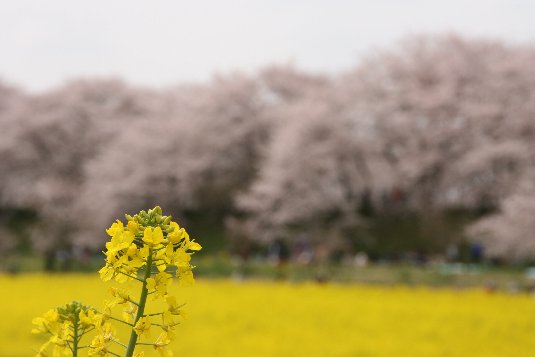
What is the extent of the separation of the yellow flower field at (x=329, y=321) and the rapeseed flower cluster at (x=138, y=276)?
176 inches

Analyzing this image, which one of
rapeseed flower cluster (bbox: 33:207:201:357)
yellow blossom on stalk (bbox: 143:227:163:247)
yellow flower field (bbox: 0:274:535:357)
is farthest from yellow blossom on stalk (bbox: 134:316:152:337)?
yellow flower field (bbox: 0:274:535:357)

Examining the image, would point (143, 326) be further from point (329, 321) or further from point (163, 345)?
point (329, 321)

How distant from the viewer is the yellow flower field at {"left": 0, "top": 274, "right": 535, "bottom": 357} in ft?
33.8

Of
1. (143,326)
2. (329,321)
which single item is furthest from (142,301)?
(329,321)

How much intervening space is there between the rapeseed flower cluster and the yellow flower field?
14.6 ft

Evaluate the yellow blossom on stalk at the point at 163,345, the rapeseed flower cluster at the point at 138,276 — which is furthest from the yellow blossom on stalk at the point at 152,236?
the yellow blossom on stalk at the point at 163,345

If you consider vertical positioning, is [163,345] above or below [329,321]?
above

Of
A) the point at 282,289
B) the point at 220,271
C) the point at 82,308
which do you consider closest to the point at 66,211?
the point at 220,271

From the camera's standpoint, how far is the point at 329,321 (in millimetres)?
13648

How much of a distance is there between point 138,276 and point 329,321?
1220cm

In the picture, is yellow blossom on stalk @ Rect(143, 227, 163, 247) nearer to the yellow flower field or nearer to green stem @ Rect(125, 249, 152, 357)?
green stem @ Rect(125, 249, 152, 357)

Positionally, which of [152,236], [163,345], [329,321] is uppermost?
[152,236]

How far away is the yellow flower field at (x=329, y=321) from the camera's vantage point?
33.8 feet

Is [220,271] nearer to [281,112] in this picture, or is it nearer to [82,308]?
[281,112]
